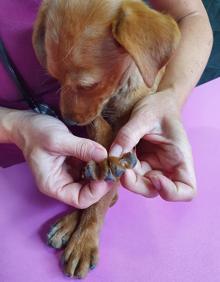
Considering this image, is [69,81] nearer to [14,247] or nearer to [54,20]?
[54,20]

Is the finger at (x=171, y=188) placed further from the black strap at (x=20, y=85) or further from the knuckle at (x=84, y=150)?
the black strap at (x=20, y=85)

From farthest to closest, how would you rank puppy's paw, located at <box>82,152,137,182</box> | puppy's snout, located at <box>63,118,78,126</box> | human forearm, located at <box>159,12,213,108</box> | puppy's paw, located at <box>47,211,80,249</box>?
1. human forearm, located at <box>159,12,213,108</box>
2. puppy's snout, located at <box>63,118,78,126</box>
3. puppy's paw, located at <box>47,211,80,249</box>
4. puppy's paw, located at <box>82,152,137,182</box>

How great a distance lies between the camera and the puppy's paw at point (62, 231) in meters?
1.05

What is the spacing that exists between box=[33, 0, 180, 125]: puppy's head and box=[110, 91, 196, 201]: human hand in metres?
0.12

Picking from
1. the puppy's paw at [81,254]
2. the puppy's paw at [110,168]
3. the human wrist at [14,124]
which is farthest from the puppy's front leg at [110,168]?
the human wrist at [14,124]

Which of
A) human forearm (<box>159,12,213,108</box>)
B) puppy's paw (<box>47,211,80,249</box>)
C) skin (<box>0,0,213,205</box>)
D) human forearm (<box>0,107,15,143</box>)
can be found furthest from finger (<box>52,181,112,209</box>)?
human forearm (<box>159,12,213,108</box>)

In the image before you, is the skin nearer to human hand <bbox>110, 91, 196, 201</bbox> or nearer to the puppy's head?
human hand <bbox>110, 91, 196, 201</bbox>

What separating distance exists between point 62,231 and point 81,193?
0.50 ft

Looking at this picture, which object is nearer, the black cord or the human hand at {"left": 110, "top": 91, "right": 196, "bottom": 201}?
the human hand at {"left": 110, "top": 91, "right": 196, "bottom": 201}

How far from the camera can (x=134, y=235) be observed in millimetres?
1044

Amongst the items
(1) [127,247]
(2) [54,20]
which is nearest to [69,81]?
(2) [54,20]

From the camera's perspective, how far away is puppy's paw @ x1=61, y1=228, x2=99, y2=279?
38.8 inches

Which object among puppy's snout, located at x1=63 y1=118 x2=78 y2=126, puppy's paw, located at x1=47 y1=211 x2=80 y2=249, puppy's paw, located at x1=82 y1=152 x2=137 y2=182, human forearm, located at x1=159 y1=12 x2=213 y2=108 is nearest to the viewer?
puppy's paw, located at x1=82 y1=152 x2=137 y2=182

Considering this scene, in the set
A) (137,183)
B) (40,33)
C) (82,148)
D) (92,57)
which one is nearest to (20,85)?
(40,33)
